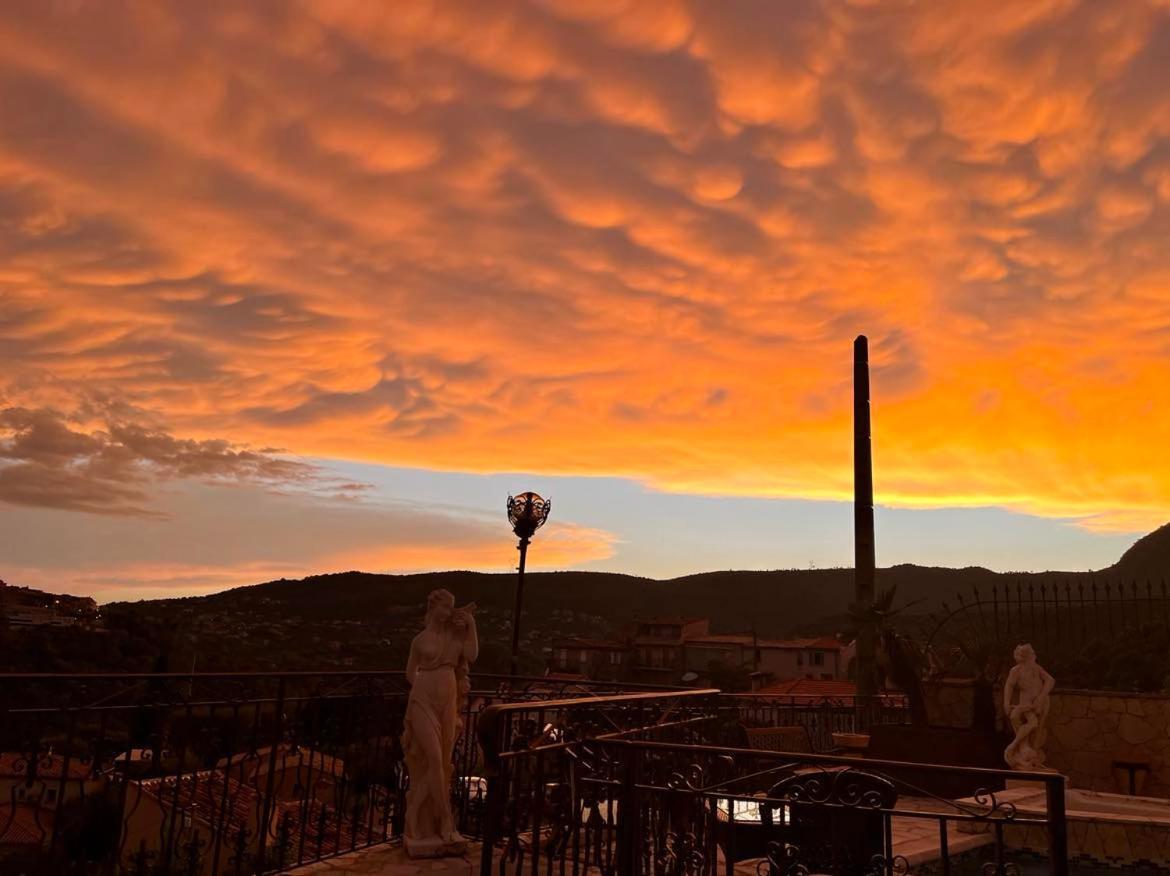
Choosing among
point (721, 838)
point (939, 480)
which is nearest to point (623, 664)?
point (939, 480)

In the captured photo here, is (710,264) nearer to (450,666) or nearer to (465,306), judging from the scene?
(465,306)

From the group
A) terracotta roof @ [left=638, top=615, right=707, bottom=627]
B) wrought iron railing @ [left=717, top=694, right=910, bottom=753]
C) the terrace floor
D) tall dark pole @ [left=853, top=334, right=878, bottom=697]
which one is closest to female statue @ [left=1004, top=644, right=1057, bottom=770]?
wrought iron railing @ [left=717, top=694, right=910, bottom=753]

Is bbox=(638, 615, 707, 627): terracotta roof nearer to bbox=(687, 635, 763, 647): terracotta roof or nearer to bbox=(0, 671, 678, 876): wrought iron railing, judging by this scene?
bbox=(687, 635, 763, 647): terracotta roof

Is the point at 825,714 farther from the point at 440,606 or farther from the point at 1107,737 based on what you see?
the point at 440,606

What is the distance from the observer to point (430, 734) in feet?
23.4

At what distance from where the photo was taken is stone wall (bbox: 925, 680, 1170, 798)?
45.1 ft

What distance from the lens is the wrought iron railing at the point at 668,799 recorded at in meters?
4.44

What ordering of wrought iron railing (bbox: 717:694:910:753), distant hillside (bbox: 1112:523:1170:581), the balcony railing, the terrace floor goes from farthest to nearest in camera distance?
1. distant hillside (bbox: 1112:523:1170:581)
2. wrought iron railing (bbox: 717:694:910:753)
3. the terrace floor
4. the balcony railing

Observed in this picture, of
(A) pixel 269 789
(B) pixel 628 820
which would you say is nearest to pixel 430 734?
(A) pixel 269 789

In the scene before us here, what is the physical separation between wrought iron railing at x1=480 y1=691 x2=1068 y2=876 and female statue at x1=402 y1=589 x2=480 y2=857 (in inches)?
29.5

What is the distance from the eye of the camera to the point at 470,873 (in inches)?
266

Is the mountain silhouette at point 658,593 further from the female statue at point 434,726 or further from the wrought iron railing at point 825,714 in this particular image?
the female statue at point 434,726

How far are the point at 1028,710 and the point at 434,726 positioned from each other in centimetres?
946

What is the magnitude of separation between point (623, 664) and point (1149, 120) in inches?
2088
